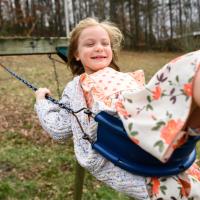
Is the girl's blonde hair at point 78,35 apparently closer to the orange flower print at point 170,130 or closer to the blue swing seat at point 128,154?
the blue swing seat at point 128,154

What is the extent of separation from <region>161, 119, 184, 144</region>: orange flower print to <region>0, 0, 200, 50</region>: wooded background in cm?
2246

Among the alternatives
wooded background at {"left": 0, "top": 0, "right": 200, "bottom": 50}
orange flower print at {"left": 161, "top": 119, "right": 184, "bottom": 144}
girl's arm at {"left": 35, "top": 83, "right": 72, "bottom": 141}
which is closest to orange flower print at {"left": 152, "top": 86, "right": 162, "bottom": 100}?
orange flower print at {"left": 161, "top": 119, "right": 184, "bottom": 144}

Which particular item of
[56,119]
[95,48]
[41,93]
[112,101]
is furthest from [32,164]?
[112,101]

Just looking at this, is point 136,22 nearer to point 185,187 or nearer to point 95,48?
point 95,48

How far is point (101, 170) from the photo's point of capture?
8.15 ft

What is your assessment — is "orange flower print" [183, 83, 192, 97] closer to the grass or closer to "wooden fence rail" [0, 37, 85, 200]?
"wooden fence rail" [0, 37, 85, 200]

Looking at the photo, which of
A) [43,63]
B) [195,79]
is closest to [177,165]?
[195,79]

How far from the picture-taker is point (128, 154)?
2.29 metres

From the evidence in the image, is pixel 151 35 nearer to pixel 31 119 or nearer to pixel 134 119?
pixel 31 119

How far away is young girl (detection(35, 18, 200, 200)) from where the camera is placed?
1920 mm

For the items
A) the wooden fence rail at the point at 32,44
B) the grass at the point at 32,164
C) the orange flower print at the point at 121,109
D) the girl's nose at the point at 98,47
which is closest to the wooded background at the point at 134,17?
the grass at the point at 32,164

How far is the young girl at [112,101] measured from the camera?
1.92m

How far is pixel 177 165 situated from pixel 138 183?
0.73ft

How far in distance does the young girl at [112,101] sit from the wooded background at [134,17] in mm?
21374
